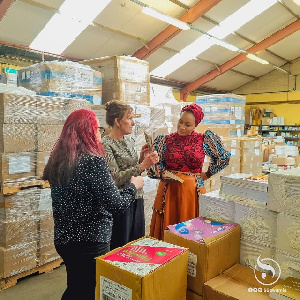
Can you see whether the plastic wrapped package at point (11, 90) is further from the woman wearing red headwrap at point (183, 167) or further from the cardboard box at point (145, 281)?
the cardboard box at point (145, 281)

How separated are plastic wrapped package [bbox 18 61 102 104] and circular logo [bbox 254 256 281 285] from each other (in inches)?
102

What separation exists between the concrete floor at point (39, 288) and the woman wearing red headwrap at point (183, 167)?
110 cm

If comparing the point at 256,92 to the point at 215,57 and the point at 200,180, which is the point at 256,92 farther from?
the point at 200,180

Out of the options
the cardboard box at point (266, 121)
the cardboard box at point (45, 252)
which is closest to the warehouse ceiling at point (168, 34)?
the cardboard box at point (266, 121)

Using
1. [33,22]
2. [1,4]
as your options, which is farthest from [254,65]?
[1,4]

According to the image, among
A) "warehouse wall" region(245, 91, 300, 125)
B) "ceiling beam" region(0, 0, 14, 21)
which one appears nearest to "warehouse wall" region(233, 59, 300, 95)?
"warehouse wall" region(245, 91, 300, 125)

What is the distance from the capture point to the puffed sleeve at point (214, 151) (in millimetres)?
2523

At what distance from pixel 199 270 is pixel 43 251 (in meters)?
2.17

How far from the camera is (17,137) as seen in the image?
108 inches

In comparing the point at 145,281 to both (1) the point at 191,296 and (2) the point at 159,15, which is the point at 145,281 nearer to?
(1) the point at 191,296

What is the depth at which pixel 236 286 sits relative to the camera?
1.25 m

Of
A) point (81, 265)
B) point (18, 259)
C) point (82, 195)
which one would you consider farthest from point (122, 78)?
point (81, 265)

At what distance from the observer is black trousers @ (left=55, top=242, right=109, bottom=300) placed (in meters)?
1.61

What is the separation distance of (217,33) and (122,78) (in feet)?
19.7
